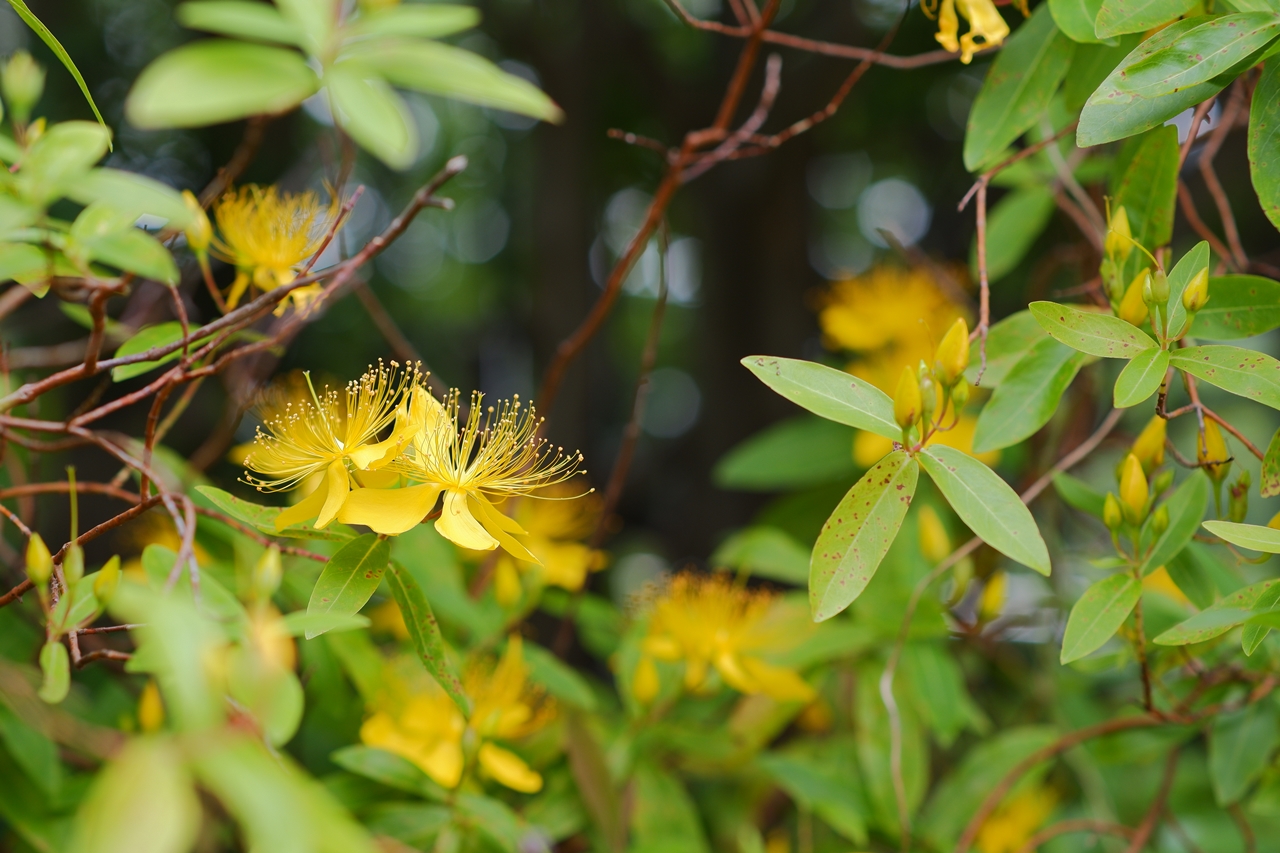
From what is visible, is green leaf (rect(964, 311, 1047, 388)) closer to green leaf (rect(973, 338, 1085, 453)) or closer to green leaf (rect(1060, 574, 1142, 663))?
green leaf (rect(973, 338, 1085, 453))

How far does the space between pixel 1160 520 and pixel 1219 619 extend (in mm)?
112

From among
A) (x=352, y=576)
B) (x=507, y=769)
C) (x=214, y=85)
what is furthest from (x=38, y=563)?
(x=507, y=769)

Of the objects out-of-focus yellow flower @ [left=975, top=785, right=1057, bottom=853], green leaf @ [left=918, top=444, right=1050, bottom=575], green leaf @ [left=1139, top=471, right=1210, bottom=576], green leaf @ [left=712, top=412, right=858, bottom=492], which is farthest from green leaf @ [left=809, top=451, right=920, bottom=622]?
green leaf @ [left=712, top=412, right=858, bottom=492]

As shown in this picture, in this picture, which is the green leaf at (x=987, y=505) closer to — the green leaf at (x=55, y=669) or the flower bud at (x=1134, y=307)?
the flower bud at (x=1134, y=307)

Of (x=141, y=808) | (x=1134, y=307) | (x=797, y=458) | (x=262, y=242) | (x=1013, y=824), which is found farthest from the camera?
(x=797, y=458)

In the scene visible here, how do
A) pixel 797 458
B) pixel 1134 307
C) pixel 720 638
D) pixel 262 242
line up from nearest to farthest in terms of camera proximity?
pixel 1134 307
pixel 262 242
pixel 720 638
pixel 797 458

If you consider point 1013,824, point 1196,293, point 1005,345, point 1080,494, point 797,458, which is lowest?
point 1013,824

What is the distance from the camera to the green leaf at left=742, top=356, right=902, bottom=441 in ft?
1.59

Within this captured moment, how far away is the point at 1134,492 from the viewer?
1.97 feet

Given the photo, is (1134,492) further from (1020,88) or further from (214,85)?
(214,85)

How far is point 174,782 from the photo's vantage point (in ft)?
0.82

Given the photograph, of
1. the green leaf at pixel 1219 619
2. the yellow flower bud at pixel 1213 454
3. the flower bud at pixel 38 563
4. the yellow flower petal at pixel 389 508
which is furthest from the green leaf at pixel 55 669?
the yellow flower bud at pixel 1213 454

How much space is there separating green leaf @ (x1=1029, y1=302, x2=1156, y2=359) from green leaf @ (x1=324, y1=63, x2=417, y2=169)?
1.17ft

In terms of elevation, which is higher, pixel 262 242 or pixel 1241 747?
pixel 262 242
